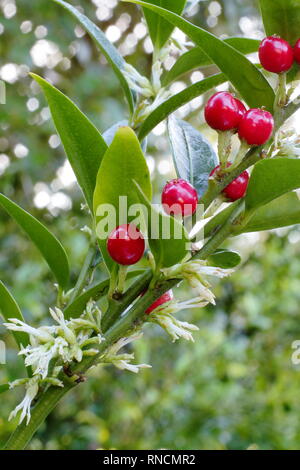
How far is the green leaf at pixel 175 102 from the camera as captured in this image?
0.59m

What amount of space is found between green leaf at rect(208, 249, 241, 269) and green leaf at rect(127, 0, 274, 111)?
5.6 inches

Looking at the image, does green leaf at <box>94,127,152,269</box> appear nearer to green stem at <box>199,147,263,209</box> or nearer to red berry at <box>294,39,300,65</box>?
green stem at <box>199,147,263,209</box>

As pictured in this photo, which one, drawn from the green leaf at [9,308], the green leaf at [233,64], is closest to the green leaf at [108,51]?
the green leaf at [233,64]

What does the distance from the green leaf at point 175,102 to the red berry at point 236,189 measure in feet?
0.36

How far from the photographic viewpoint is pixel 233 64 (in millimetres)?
527

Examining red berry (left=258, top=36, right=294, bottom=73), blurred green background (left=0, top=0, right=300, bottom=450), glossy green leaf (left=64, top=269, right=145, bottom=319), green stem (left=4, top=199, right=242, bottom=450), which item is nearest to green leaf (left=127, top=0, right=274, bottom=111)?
red berry (left=258, top=36, right=294, bottom=73)

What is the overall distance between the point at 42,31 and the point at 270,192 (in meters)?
1.93

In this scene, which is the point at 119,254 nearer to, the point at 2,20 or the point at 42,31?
the point at 2,20

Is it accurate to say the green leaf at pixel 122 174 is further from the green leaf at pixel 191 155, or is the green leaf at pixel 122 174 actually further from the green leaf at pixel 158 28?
the green leaf at pixel 158 28

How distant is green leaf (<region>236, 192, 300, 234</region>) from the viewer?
0.56m

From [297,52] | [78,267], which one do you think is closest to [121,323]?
[297,52]

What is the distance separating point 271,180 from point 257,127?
0.05 meters
